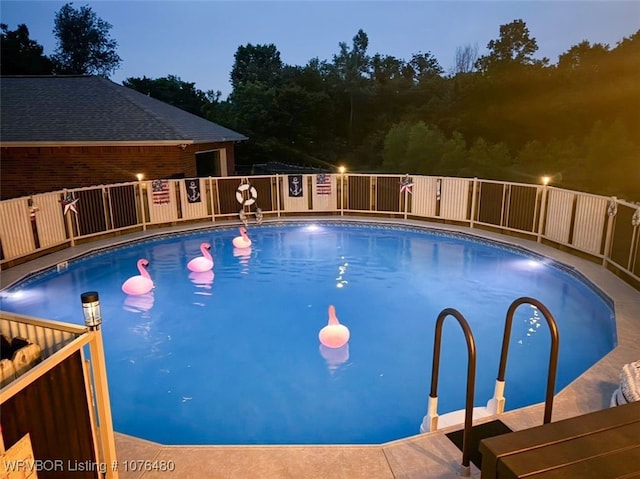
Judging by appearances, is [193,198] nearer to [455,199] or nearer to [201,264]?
[201,264]

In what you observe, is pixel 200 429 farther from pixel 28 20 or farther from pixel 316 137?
pixel 28 20

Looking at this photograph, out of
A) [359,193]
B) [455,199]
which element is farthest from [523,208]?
[359,193]

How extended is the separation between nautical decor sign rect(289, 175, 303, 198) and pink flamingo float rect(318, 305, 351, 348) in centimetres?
912

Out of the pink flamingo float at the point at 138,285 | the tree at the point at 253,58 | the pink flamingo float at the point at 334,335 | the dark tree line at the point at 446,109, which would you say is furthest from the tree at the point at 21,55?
the pink flamingo float at the point at 334,335

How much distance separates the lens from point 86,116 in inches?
655

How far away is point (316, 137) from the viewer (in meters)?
36.2

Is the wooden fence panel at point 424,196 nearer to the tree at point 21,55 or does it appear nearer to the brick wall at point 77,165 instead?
the brick wall at point 77,165

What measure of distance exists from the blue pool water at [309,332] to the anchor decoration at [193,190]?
213cm

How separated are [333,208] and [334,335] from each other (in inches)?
370

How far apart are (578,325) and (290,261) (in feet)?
20.5

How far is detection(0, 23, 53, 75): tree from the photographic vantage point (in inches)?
1266

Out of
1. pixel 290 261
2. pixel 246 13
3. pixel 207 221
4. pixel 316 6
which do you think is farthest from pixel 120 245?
pixel 316 6

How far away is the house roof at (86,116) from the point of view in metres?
15.4

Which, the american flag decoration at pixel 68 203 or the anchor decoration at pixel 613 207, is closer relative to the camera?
the anchor decoration at pixel 613 207
